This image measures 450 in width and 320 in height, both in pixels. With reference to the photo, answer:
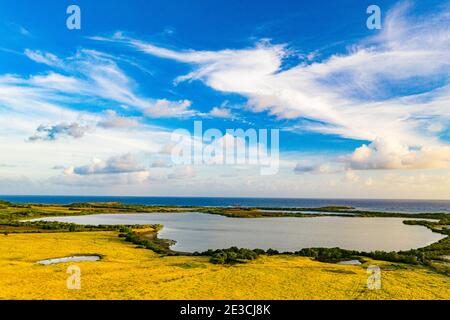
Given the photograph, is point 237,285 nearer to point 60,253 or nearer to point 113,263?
point 113,263

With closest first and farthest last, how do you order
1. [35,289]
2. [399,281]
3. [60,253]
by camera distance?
[35,289] → [399,281] → [60,253]

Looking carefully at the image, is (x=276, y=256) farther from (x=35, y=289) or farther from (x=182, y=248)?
(x=35, y=289)

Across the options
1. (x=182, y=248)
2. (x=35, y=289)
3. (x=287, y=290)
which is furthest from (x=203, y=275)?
(x=182, y=248)
